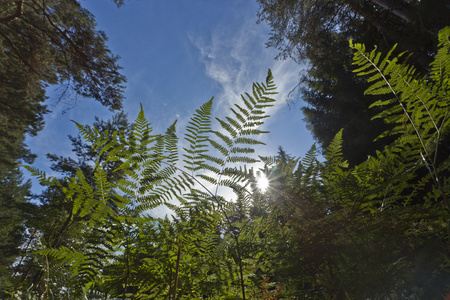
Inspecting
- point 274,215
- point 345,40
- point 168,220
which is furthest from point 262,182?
point 345,40

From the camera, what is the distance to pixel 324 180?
69 centimetres

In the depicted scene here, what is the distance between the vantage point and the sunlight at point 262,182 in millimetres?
624

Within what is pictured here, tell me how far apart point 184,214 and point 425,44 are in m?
7.39

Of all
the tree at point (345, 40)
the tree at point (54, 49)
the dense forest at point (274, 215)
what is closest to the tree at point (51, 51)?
the tree at point (54, 49)

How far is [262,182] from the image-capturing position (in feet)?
2.07

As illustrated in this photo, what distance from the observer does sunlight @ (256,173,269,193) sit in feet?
2.05

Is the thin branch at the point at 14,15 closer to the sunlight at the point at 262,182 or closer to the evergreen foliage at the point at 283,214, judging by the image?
the evergreen foliage at the point at 283,214

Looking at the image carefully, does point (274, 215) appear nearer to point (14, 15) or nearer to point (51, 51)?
point (14, 15)

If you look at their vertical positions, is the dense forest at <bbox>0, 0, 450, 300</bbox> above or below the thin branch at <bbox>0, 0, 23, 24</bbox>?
below

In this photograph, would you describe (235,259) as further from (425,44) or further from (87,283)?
(425,44)

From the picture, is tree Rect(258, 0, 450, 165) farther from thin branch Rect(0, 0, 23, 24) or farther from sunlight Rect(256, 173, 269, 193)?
thin branch Rect(0, 0, 23, 24)

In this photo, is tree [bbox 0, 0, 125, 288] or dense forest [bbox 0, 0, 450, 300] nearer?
dense forest [bbox 0, 0, 450, 300]

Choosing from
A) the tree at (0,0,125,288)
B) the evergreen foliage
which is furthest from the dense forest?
the tree at (0,0,125,288)

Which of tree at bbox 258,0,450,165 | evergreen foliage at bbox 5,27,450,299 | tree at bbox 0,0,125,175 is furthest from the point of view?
tree at bbox 0,0,125,175
